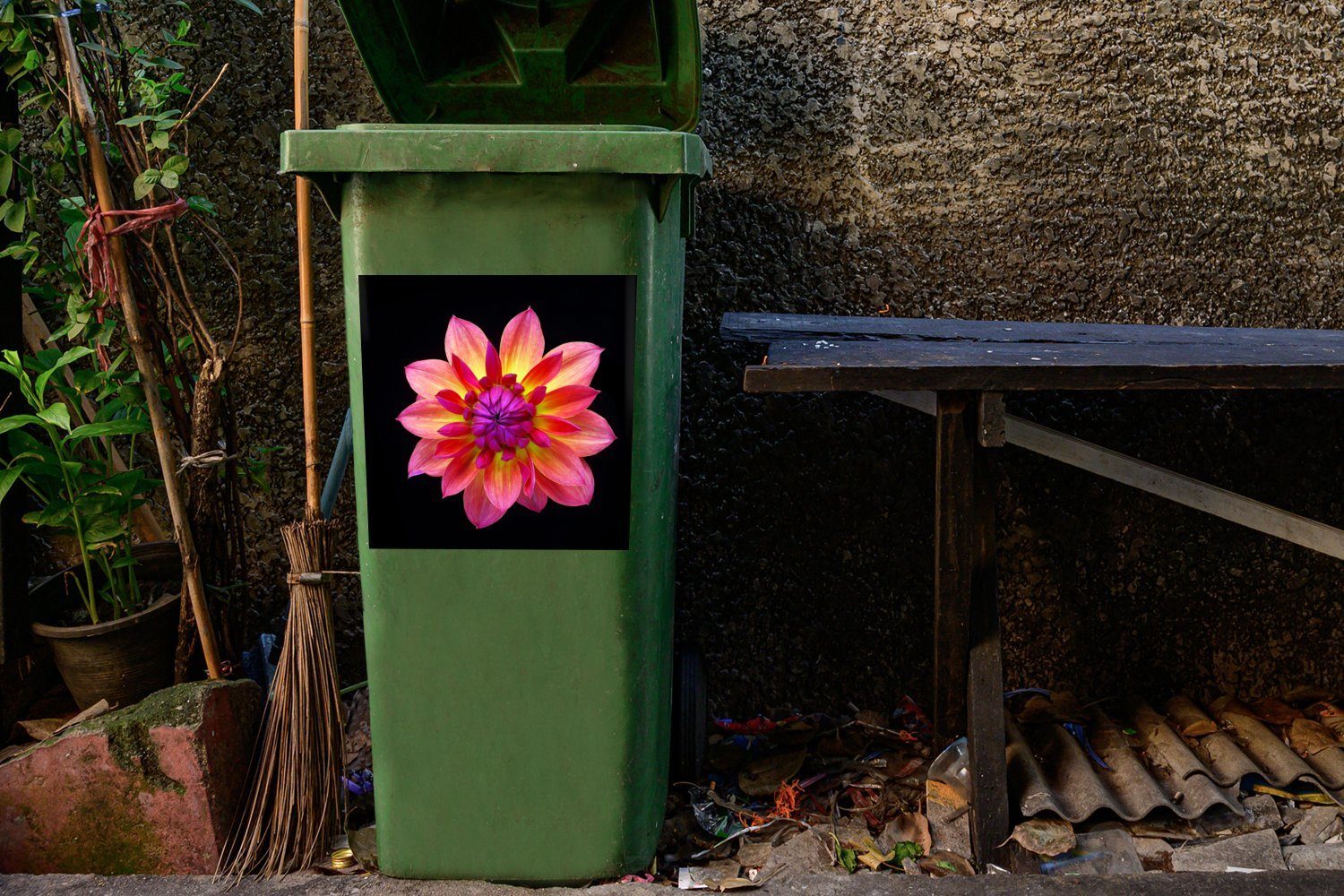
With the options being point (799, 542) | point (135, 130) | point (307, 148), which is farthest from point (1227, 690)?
point (135, 130)

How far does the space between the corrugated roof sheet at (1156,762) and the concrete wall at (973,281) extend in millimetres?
186

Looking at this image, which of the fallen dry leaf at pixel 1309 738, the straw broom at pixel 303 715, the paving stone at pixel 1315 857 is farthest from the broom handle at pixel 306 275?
the fallen dry leaf at pixel 1309 738

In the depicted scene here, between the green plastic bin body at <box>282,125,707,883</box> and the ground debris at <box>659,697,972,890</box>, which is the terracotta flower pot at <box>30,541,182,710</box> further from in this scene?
the ground debris at <box>659,697,972,890</box>

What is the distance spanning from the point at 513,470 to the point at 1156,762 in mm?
1652

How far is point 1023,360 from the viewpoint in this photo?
5.78 ft

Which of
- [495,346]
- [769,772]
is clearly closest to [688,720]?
[769,772]

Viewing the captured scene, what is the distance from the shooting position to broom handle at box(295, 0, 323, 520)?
1963 millimetres

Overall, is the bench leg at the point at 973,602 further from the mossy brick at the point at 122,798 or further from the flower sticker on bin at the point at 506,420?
the mossy brick at the point at 122,798

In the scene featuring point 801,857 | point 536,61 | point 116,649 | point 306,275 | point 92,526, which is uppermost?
point 536,61

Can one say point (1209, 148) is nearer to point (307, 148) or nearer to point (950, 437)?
point (950, 437)

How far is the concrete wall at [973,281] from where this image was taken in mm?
2508

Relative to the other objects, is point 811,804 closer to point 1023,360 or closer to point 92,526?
point 1023,360

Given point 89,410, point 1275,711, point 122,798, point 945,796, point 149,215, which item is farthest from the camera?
point 1275,711

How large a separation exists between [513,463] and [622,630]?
1.18 feet
